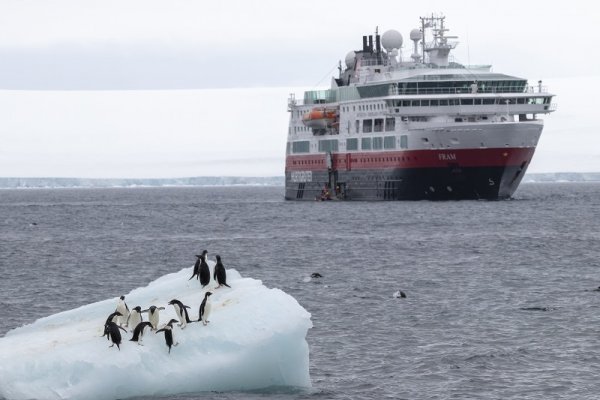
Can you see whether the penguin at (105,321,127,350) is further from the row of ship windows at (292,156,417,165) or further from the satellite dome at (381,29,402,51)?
the satellite dome at (381,29,402,51)

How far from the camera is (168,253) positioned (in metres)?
75.0

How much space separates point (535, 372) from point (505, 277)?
24307mm

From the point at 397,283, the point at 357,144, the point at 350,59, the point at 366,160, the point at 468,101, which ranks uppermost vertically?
the point at 350,59

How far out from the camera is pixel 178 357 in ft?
92.8

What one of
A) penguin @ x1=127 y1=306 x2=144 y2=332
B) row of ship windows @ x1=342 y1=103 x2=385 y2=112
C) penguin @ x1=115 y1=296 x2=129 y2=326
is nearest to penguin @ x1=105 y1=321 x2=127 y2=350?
penguin @ x1=127 y1=306 x2=144 y2=332

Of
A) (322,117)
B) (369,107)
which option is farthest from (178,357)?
(322,117)

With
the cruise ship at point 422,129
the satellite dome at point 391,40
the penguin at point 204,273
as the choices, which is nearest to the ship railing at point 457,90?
the cruise ship at point 422,129

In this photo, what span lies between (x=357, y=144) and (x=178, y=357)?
110772mm

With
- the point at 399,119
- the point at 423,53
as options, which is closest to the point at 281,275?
the point at 399,119

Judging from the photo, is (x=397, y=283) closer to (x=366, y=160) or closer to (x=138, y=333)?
(x=138, y=333)

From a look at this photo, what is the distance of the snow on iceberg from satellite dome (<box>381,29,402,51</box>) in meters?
126

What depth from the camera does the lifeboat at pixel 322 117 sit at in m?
148

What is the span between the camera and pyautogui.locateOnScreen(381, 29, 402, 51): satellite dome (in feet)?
506

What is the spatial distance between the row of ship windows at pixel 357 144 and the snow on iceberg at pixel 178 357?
96.9 meters
